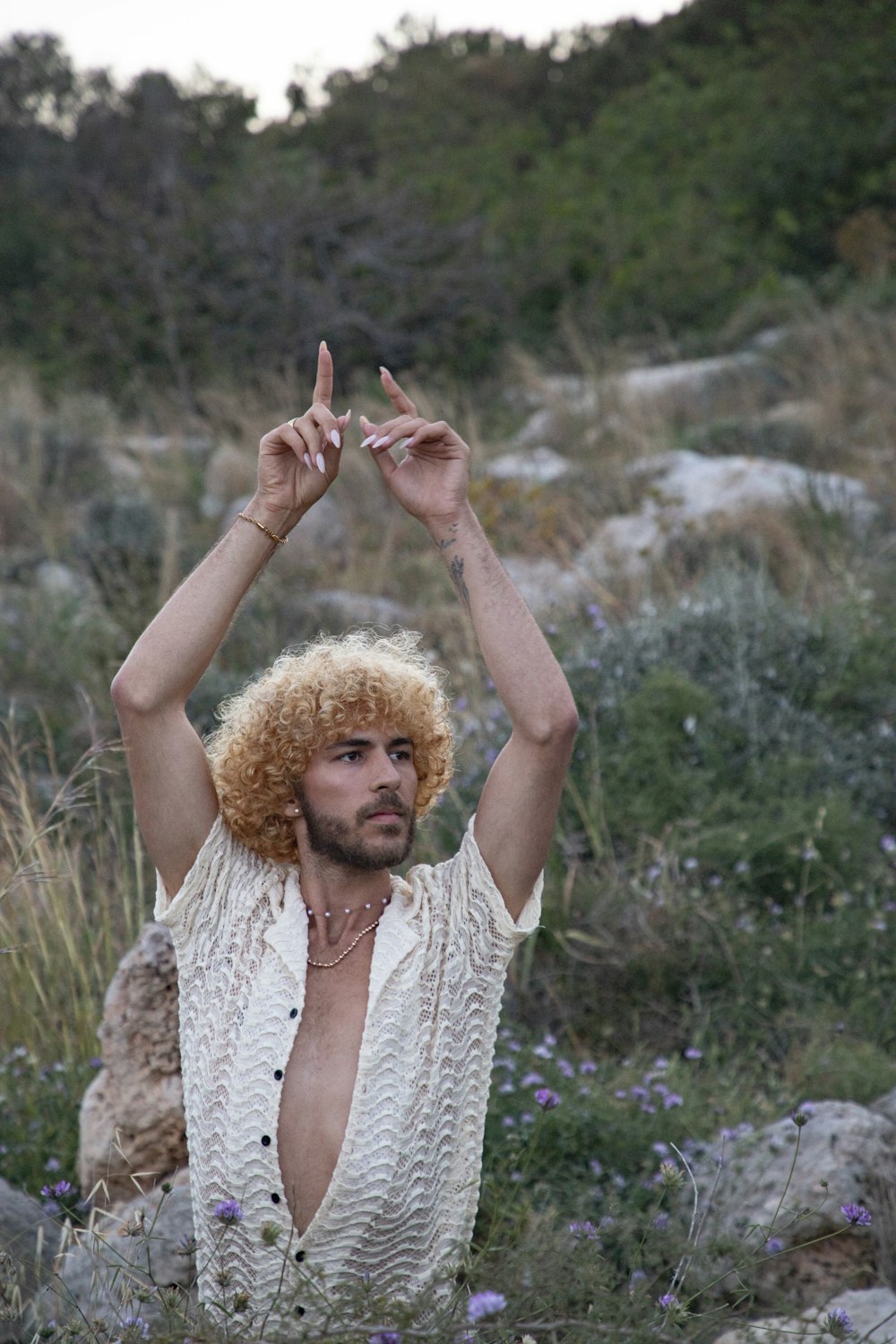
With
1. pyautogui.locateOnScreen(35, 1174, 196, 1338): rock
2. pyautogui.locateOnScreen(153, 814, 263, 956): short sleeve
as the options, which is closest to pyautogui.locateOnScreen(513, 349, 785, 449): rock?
pyautogui.locateOnScreen(35, 1174, 196, 1338): rock

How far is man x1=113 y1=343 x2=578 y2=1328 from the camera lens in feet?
8.50

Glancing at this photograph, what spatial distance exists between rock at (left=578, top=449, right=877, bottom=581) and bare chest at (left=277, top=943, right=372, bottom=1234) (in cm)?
441

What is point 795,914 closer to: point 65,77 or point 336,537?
point 336,537

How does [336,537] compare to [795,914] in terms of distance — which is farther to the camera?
[336,537]

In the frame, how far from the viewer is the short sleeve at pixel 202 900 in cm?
273

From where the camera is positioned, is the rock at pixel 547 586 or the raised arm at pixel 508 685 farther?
the rock at pixel 547 586

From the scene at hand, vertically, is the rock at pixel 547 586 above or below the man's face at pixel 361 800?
below

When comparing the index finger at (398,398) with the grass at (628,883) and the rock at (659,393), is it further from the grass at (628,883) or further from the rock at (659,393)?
the rock at (659,393)

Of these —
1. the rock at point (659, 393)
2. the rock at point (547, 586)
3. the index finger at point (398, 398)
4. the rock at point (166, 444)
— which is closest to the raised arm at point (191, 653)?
the index finger at point (398, 398)

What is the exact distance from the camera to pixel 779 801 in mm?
4965

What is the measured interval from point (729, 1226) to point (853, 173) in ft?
44.3

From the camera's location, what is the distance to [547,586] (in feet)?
22.6

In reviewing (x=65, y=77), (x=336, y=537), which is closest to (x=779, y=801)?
(x=336, y=537)

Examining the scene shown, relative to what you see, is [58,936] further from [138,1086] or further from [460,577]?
[460,577]
